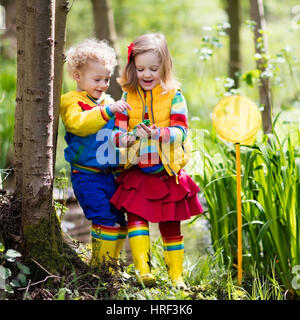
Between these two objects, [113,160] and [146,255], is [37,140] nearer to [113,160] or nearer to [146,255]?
[113,160]

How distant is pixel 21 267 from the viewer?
2.11m

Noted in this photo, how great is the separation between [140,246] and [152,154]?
18.5 inches

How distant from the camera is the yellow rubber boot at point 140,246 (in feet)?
7.92

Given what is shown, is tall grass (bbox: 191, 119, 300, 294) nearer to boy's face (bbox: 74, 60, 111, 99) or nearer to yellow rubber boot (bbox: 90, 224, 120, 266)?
yellow rubber boot (bbox: 90, 224, 120, 266)

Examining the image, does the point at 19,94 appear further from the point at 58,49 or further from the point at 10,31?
the point at 10,31

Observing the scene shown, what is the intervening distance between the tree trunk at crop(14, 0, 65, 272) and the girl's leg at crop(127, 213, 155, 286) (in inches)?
14.6

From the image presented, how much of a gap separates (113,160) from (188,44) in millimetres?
8585

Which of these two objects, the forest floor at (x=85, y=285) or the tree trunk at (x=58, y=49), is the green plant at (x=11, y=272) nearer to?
the forest floor at (x=85, y=285)

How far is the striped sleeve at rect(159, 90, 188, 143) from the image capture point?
2.40 meters

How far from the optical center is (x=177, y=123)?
97.0 inches

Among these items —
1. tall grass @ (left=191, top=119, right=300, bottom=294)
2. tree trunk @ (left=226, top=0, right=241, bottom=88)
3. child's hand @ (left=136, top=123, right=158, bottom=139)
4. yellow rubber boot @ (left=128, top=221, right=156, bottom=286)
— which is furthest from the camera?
tree trunk @ (left=226, top=0, right=241, bottom=88)

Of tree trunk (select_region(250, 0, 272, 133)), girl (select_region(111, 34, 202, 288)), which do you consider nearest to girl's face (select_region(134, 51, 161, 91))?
girl (select_region(111, 34, 202, 288))

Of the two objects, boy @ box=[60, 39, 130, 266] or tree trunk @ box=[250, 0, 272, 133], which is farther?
tree trunk @ box=[250, 0, 272, 133]

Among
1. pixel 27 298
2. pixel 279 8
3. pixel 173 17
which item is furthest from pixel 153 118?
pixel 279 8
